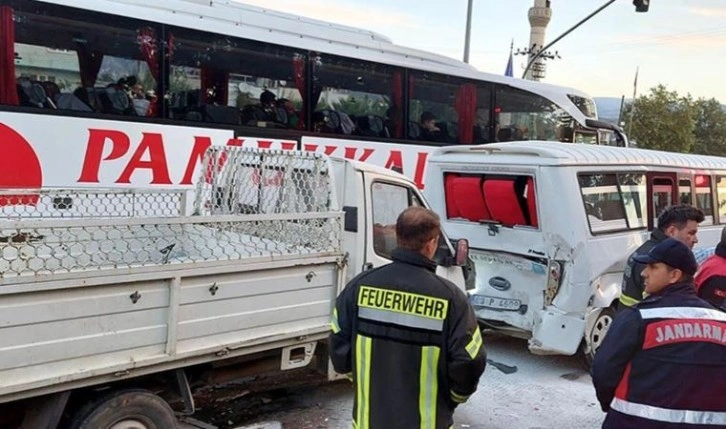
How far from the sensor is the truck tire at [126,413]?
3.52m

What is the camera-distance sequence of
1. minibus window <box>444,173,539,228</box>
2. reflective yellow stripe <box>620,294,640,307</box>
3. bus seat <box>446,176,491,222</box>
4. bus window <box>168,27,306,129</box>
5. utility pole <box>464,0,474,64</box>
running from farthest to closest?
1. utility pole <box>464,0,474,64</box>
2. bus window <box>168,27,306,129</box>
3. bus seat <box>446,176,491,222</box>
4. minibus window <box>444,173,539,228</box>
5. reflective yellow stripe <box>620,294,640,307</box>

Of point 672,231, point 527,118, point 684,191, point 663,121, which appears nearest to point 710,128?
point 663,121

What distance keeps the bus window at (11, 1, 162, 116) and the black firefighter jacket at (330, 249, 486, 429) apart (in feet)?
19.9

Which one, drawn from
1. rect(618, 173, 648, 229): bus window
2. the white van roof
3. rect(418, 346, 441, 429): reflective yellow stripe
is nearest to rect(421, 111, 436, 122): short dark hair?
the white van roof

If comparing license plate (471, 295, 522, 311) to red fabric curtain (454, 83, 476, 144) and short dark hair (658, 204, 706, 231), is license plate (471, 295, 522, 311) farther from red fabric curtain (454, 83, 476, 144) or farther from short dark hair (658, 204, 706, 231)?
red fabric curtain (454, 83, 476, 144)

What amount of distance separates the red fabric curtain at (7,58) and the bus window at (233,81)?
1829 mm

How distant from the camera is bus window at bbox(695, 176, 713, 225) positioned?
24.3 ft

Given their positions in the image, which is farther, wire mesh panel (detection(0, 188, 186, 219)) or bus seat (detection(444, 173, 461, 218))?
bus seat (detection(444, 173, 461, 218))

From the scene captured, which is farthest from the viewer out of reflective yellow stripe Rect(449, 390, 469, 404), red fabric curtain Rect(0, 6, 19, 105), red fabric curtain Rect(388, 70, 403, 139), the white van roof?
red fabric curtain Rect(388, 70, 403, 139)

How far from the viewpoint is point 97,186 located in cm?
758

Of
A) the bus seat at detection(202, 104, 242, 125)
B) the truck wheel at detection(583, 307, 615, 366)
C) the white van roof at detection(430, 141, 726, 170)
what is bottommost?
the truck wheel at detection(583, 307, 615, 366)

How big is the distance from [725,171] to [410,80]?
5.06 metres

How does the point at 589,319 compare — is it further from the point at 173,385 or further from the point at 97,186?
the point at 97,186

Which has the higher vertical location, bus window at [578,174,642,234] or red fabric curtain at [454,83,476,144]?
red fabric curtain at [454,83,476,144]
